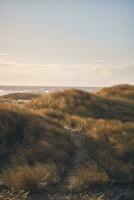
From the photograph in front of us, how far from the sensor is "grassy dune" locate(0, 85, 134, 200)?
1187 centimetres

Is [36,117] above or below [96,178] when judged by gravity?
above

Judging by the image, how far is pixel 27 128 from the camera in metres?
15.4

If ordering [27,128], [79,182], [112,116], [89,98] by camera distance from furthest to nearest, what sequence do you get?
1. [89,98]
2. [112,116]
3. [27,128]
4. [79,182]

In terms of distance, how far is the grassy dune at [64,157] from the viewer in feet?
38.9

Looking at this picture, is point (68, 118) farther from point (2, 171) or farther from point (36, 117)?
point (2, 171)

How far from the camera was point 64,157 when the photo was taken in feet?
45.7

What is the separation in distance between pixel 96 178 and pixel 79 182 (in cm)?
68

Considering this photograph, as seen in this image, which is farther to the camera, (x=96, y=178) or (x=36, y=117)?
(x=36, y=117)

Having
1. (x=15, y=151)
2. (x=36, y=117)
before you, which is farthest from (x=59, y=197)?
(x=36, y=117)

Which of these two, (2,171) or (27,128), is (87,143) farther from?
(2,171)

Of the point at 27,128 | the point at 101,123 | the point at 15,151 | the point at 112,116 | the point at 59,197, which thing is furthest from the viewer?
the point at 112,116

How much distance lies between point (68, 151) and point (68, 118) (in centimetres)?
560

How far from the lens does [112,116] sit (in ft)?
76.8

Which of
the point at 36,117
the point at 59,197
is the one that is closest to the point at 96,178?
the point at 59,197
